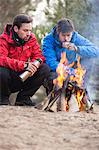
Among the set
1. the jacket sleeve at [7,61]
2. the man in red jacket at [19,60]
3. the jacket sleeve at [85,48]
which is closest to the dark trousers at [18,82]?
the man in red jacket at [19,60]

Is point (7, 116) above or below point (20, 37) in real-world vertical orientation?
below

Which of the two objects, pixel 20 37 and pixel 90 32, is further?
pixel 90 32

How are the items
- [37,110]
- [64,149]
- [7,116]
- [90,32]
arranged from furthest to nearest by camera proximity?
[90,32] < [37,110] < [7,116] < [64,149]

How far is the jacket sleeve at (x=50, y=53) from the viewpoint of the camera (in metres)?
6.67

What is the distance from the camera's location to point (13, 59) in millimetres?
6637

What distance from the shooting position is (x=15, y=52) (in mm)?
6781

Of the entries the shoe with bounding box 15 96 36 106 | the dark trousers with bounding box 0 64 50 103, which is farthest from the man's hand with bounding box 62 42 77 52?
the shoe with bounding box 15 96 36 106

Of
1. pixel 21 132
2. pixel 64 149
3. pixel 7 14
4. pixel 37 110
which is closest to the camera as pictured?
pixel 64 149

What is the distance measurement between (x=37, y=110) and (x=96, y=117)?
0.84 meters

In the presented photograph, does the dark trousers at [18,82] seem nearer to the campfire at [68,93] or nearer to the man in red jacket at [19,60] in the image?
the man in red jacket at [19,60]

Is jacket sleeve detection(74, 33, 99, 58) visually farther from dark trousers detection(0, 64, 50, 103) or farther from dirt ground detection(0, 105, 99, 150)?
dirt ground detection(0, 105, 99, 150)

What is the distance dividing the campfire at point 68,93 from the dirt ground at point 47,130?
380 millimetres

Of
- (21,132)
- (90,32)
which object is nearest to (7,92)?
(21,132)

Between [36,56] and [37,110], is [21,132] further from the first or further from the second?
[36,56]
